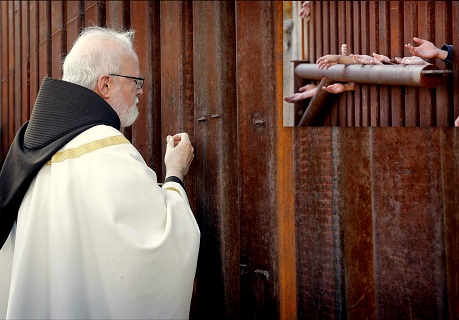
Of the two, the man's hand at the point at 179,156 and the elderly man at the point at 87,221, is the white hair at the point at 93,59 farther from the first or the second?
the man's hand at the point at 179,156

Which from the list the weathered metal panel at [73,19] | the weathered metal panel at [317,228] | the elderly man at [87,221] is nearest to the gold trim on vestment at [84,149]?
the elderly man at [87,221]

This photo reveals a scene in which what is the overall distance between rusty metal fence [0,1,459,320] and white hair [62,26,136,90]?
636mm

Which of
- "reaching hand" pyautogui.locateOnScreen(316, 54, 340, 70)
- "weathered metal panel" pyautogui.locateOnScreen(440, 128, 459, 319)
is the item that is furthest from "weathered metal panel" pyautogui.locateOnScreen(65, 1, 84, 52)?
"weathered metal panel" pyautogui.locateOnScreen(440, 128, 459, 319)

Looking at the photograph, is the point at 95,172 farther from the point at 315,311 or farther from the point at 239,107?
the point at 315,311

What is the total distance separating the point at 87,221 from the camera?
2.32 meters

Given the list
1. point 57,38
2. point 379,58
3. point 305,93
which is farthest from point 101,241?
point 57,38

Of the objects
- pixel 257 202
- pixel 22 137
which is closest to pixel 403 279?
pixel 257 202

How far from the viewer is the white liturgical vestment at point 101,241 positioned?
224 centimetres

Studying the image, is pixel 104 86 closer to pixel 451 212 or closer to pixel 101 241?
pixel 101 241

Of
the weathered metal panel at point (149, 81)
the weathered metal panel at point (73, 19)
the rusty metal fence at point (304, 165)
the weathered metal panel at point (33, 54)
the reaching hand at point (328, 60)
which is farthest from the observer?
the weathered metal panel at point (33, 54)

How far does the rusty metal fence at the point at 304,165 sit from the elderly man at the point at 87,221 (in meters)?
0.54

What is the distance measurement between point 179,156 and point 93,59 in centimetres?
70

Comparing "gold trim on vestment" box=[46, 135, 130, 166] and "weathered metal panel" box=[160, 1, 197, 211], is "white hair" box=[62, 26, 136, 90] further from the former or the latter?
"weathered metal panel" box=[160, 1, 197, 211]

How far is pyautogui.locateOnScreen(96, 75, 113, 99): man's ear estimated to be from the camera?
2.62 meters
